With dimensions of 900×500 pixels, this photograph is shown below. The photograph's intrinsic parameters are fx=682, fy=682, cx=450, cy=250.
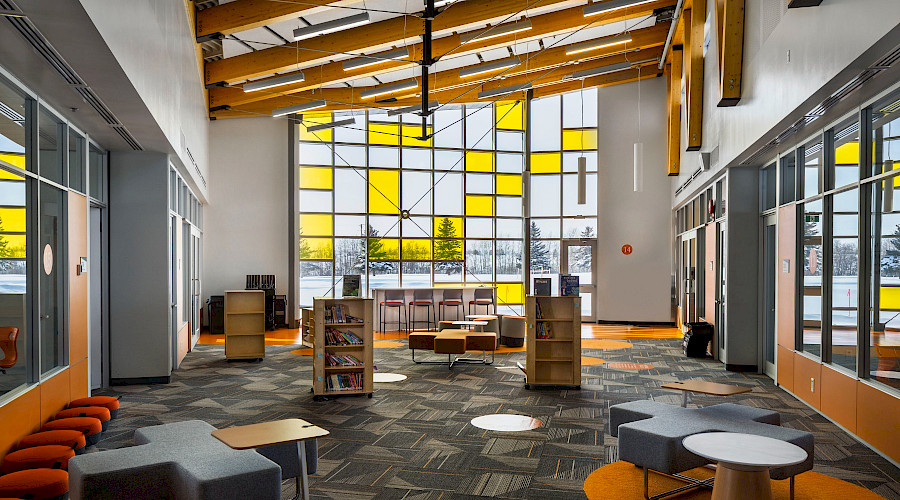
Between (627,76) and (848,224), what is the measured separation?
10912 millimetres

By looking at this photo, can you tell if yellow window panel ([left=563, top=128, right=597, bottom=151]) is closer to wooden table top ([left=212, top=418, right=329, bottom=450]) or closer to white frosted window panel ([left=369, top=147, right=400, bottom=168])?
white frosted window panel ([left=369, top=147, right=400, bottom=168])

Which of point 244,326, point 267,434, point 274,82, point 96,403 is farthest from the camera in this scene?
point 274,82

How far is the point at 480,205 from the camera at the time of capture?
56.0 ft

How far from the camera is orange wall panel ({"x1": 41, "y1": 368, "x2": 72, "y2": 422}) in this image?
18.2 feet

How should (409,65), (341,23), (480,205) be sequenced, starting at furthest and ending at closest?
(480,205)
(409,65)
(341,23)

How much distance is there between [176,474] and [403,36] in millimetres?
8439

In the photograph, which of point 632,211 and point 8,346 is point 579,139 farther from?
point 8,346

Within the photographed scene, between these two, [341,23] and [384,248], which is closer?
[341,23]

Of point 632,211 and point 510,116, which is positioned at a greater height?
point 510,116

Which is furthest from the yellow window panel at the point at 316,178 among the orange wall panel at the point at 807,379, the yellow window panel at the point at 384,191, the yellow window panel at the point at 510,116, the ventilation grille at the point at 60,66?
the orange wall panel at the point at 807,379

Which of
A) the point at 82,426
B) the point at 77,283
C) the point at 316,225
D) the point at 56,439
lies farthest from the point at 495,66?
the point at 56,439

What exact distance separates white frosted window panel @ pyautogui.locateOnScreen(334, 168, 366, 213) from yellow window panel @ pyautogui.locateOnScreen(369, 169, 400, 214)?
198mm

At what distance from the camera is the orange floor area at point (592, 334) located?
13.1 meters

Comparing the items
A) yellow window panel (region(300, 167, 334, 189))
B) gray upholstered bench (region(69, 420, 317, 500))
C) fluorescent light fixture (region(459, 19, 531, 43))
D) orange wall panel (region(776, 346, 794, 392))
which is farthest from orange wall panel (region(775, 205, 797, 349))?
yellow window panel (region(300, 167, 334, 189))
